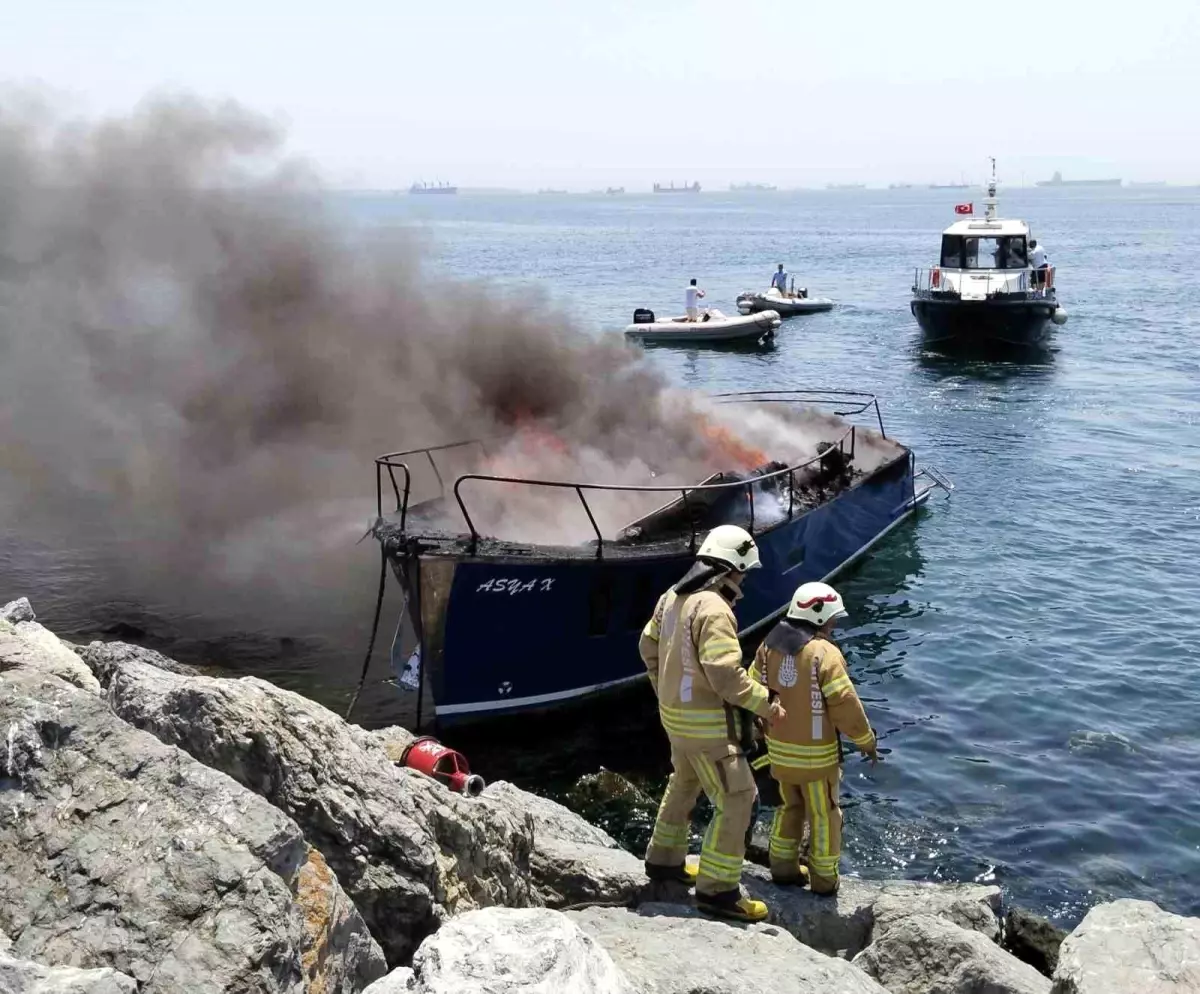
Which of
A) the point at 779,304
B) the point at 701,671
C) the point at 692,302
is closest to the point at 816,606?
the point at 701,671

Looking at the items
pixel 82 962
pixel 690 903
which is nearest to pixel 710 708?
pixel 690 903

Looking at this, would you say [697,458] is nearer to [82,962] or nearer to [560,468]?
[560,468]

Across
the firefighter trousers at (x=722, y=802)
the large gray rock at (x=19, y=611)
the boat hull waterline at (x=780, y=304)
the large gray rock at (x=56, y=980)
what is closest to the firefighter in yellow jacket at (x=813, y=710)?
the firefighter trousers at (x=722, y=802)

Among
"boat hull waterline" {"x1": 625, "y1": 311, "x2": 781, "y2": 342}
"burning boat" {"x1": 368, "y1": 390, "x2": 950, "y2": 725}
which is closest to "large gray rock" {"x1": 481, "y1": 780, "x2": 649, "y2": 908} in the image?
"burning boat" {"x1": 368, "y1": 390, "x2": 950, "y2": 725}

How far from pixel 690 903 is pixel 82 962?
11.5 feet

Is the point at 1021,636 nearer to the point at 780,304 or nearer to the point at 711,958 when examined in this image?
the point at 711,958

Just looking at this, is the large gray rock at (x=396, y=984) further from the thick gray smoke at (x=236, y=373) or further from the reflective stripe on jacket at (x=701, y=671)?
the thick gray smoke at (x=236, y=373)

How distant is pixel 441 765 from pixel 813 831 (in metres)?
2.56

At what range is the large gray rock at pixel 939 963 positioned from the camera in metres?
6.39

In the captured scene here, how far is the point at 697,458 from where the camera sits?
15.6 m

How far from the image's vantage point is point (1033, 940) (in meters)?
7.72

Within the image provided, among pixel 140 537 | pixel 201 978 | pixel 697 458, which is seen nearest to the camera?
pixel 201 978

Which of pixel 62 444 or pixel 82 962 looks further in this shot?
pixel 62 444

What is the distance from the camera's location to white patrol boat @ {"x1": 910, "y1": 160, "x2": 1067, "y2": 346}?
116 feet
